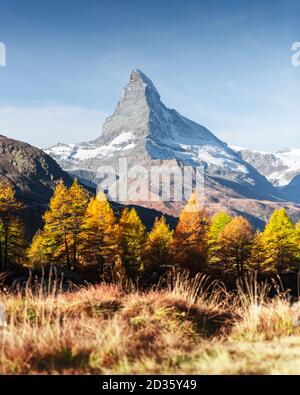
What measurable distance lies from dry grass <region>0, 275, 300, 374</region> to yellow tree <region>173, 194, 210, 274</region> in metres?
33.7

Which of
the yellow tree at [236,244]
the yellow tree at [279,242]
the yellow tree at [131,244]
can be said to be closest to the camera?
the yellow tree at [131,244]

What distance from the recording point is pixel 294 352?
16.1 ft

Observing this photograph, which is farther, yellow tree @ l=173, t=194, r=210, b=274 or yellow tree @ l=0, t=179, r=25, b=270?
yellow tree @ l=173, t=194, r=210, b=274

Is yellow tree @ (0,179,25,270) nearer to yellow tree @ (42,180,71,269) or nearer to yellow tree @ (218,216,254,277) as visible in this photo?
yellow tree @ (42,180,71,269)

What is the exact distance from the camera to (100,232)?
40.6 m

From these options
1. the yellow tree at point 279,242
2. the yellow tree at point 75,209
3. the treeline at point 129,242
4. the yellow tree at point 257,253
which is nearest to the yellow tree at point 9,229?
the treeline at point 129,242

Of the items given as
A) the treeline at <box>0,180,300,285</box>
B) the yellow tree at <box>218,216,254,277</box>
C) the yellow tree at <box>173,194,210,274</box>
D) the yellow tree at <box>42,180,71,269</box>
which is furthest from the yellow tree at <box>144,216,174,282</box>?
the yellow tree at <box>42,180,71,269</box>

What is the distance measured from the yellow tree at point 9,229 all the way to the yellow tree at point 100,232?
653cm

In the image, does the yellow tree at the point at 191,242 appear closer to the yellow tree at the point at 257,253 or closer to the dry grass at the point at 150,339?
the yellow tree at the point at 257,253

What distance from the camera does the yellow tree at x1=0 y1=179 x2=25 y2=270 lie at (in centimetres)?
3819

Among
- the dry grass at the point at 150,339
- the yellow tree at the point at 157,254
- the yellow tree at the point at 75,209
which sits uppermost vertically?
the yellow tree at the point at 75,209

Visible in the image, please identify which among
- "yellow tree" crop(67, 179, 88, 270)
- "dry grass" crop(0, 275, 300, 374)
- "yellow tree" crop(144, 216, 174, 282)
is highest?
"yellow tree" crop(67, 179, 88, 270)

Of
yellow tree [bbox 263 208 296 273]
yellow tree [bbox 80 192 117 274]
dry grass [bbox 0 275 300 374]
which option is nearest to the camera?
dry grass [bbox 0 275 300 374]

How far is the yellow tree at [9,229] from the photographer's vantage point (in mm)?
38188
